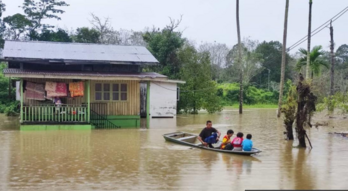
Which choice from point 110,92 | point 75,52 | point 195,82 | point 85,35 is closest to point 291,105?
point 110,92

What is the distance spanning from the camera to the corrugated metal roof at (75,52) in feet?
72.5

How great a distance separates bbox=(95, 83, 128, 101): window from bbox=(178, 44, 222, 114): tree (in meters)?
10.7

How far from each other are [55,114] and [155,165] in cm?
1079

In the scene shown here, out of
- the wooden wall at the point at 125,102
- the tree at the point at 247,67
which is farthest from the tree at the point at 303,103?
the tree at the point at 247,67

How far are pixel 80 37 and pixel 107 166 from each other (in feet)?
103

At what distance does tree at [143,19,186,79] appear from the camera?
1356 inches

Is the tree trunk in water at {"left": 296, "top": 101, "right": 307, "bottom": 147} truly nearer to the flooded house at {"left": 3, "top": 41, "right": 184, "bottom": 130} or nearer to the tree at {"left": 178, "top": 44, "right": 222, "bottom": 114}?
the flooded house at {"left": 3, "top": 41, "right": 184, "bottom": 130}

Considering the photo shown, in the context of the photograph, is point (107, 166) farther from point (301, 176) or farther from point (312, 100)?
point (312, 100)

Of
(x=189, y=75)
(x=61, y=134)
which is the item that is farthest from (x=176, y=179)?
(x=189, y=75)

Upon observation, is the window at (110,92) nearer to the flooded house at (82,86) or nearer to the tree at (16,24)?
the flooded house at (82,86)

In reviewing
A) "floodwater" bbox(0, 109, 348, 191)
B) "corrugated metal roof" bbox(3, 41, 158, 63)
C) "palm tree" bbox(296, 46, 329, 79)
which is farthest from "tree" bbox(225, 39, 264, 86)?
"floodwater" bbox(0, 109, 348, 191)

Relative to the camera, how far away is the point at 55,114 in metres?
21.1

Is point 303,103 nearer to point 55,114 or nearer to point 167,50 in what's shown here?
point 55,114

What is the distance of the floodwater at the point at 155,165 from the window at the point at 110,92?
194 inches
